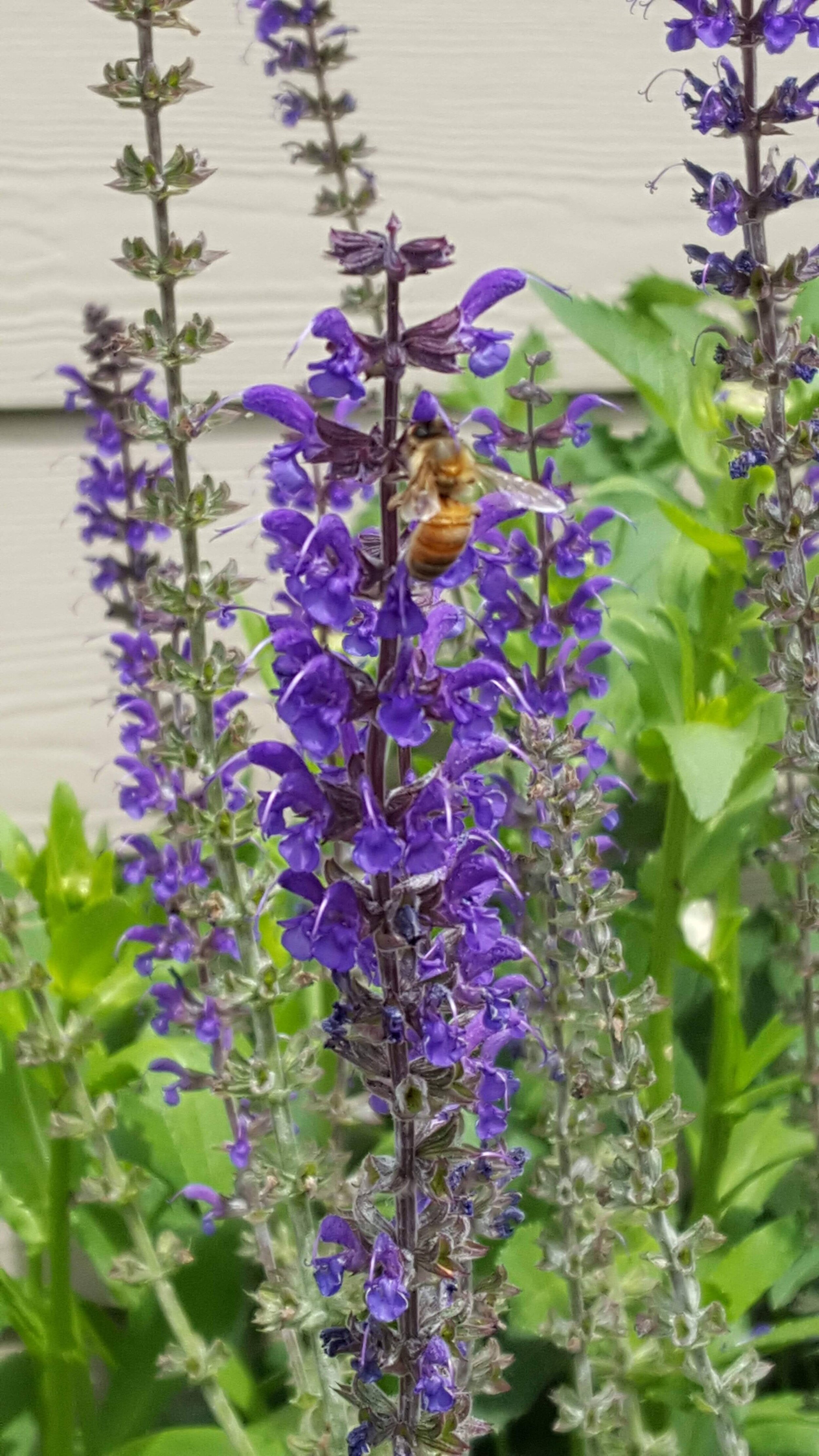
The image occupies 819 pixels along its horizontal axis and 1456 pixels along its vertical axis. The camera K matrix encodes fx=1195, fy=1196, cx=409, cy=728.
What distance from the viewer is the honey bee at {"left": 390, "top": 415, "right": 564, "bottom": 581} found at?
406mm

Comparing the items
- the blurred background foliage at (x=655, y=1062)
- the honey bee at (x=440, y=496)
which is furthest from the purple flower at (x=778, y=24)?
the honey bee at (x=440, y=496)

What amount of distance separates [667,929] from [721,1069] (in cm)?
14

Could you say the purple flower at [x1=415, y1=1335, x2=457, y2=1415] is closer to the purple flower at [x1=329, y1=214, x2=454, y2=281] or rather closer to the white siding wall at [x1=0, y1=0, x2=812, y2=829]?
the purple flower at [x1=329, y1=214, x2=454, y2=281]

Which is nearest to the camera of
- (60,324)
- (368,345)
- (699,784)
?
(368,345)

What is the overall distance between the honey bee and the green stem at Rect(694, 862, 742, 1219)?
24.1 inches

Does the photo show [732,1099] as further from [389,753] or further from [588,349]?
[588,349]

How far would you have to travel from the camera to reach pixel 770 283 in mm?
625

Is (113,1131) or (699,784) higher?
(699,784)

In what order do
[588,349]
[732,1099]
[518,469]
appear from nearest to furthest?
[732,1099] → [518,469] → [588,349]

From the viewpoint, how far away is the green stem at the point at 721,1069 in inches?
38.8

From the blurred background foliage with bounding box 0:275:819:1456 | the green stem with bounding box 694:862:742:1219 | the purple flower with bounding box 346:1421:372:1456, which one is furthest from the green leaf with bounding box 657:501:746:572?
the purple flower with bounding box 346:1421:372:1456

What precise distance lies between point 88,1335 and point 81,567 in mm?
789

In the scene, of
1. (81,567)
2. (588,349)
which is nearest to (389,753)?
(81,567)

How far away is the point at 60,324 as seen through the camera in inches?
51.2
